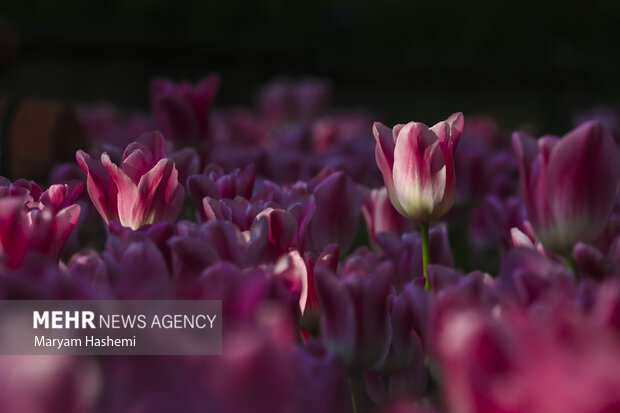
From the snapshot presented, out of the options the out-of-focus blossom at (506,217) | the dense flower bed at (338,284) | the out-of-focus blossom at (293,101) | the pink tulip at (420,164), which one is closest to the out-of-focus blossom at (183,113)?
the dense flower bed at (338,284)

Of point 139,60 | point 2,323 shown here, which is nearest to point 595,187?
point 2,323

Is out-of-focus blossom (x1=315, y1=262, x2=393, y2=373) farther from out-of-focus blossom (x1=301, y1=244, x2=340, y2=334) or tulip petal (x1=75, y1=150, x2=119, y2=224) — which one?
tulip petal (x1=75, y1=150, x2=119, y2=224)

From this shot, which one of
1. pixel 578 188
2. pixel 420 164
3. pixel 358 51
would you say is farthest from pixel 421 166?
pixel 358 51

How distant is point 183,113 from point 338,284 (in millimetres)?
1221

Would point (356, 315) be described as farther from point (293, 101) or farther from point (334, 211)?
point (293, 101)

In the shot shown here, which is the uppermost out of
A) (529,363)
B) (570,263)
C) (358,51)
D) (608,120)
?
(358,51)

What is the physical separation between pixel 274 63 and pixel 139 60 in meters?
1.34

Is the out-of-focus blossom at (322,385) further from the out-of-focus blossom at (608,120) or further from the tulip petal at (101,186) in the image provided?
the out-of-focus blossom at (608,120)

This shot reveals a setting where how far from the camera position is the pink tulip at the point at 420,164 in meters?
0.98

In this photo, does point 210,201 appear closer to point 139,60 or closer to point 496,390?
point 496,390

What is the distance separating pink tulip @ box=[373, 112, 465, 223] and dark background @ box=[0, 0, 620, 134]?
565 cm

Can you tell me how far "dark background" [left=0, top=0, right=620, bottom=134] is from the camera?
6383 mm

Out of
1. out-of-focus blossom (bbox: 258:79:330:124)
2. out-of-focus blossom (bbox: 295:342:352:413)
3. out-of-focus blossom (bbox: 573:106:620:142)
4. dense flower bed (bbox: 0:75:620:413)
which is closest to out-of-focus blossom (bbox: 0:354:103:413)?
dense flower bed (bbox: 0:75:620:413)

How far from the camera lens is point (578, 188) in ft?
3.27
